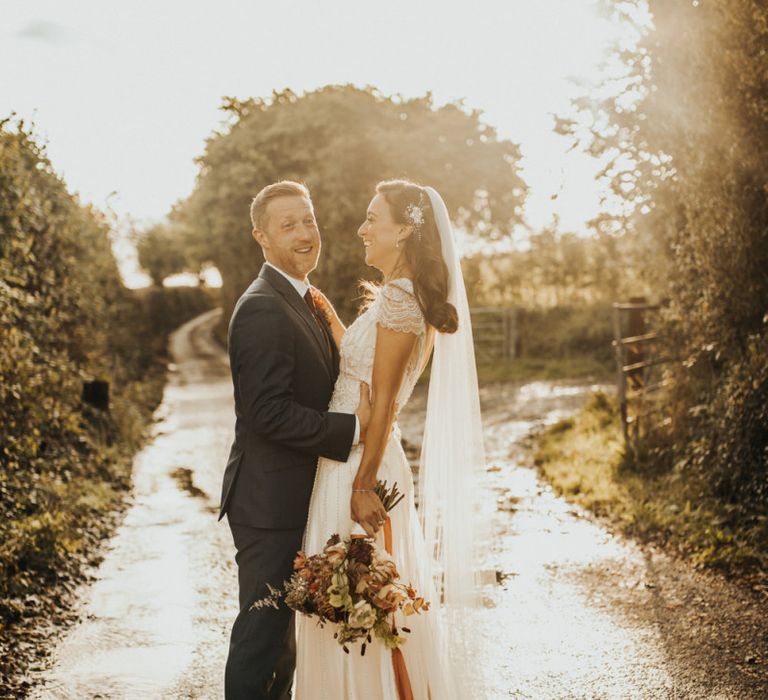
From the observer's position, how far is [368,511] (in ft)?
11.8

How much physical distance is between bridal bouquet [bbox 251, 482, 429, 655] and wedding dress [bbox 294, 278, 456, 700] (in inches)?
8.0

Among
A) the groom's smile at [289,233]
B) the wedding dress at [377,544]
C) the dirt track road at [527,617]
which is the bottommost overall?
the dirt track road at [527,617]

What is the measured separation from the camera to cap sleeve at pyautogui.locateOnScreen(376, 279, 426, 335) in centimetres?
357

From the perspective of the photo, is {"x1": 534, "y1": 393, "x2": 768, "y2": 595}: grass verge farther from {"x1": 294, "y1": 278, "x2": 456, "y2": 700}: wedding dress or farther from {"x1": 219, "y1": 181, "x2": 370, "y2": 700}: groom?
{"x1": 219, "y1": 181, "x2": 370, "y2": 700}: groom

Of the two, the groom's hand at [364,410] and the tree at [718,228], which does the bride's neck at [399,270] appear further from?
the tree at [718,228]

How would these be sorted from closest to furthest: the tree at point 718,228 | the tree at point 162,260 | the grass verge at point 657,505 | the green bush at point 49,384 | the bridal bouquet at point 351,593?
the bridal bouquet at point 351,593
the grass verge at point 657,505
the green bush at point 49,384
the tree at point 718,228
the tree at point 162,260

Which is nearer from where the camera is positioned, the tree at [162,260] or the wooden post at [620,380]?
the wooden post at [620,380]

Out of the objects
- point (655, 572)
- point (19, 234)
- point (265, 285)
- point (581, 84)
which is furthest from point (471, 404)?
point (581, 84)

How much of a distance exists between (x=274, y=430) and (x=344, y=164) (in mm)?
22972

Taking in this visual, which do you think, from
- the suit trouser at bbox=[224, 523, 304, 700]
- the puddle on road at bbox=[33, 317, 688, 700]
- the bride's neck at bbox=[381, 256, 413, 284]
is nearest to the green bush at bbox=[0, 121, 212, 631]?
the puddle on road at bbox=[33, 317, 688, 700]

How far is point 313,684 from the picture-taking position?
3691 mm

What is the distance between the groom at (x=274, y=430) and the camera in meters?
3.46

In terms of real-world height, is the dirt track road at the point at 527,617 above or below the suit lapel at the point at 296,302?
below

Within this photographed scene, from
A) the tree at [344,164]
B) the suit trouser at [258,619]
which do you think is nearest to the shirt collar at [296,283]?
the suit trouser at [258,619]
